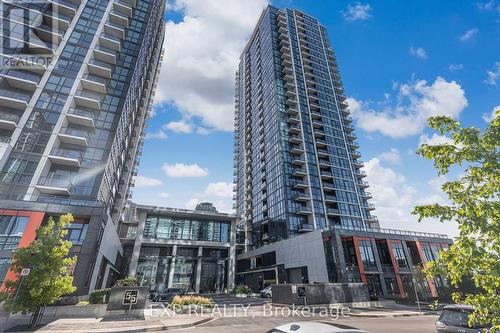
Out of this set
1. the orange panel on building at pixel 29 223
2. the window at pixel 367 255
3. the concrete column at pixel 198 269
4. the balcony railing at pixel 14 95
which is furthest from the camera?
the concrete column at pixel 198 269

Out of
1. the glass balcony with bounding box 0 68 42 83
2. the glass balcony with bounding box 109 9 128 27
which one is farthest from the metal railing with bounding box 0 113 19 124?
the glass balcony with bounding box 109 9 128 27

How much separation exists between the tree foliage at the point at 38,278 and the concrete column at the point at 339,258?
109 feet

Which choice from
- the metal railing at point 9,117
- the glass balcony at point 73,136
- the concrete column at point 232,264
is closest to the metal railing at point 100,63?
the glass balcony at point 73,136

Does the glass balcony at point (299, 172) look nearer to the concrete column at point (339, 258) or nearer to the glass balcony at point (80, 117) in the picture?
the concrete column at point (339, 258)

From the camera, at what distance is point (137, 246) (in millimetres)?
50969

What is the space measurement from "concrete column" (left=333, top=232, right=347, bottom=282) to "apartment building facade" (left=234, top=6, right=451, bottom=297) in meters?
0.14

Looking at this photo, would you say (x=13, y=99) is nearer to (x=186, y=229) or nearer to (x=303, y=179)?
(x=186, y=229)

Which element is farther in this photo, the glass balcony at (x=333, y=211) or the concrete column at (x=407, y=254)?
the glass balcony at (x=333, y=211)

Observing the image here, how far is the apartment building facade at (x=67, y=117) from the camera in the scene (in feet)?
89.3

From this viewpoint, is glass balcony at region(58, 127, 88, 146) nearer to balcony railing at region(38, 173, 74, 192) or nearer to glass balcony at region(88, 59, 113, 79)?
balcony railing at region(38, 173, 74, 192)

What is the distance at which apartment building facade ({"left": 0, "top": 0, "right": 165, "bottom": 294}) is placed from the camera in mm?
27219

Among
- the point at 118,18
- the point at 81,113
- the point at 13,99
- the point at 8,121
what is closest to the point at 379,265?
the point at 81,113

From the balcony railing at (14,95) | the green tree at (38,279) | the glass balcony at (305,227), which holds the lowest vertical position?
the green tree at (38,279)

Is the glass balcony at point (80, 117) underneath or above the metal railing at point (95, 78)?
underneath
